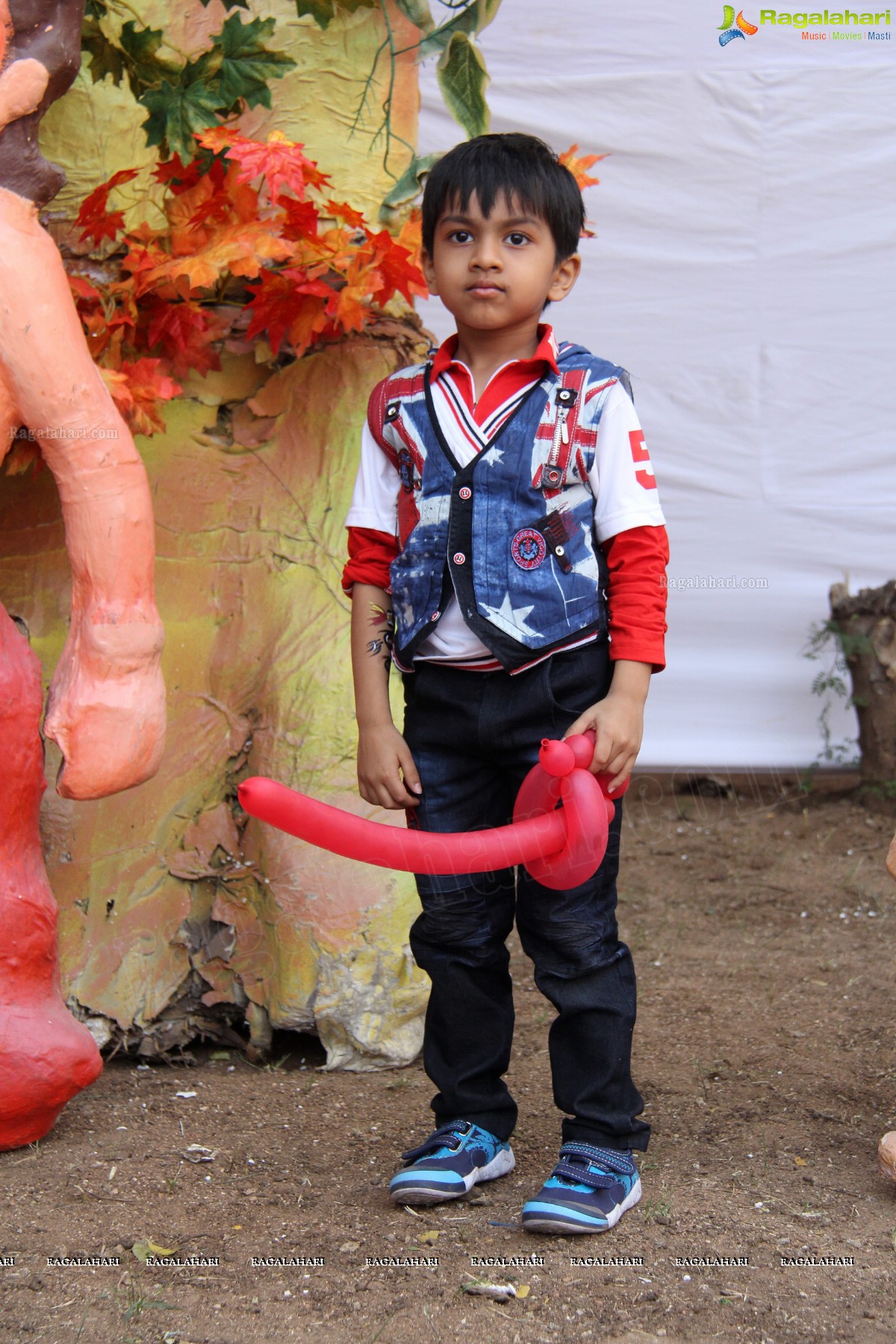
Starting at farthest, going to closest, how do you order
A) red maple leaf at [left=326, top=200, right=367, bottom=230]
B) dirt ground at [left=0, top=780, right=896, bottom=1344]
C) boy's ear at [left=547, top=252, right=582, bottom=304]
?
red maple leaf at [left=326, top=200, right=367, bottom=230]
boy's ear at [left=547, top=252, right=582, bottom=304]
dirt ground at [left=0, top=780, right=896, bottom=1344]

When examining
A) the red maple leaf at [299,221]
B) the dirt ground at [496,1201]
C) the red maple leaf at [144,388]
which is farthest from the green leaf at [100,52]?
the dirt ground at [496,1201]

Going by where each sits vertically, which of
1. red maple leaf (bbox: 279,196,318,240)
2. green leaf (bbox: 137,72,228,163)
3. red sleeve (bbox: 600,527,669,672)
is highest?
green leaf (bbox: 137,72,228,163)

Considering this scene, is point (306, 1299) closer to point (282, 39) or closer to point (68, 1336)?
point (68, 1336)

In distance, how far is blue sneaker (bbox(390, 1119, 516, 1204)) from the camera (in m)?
1.67

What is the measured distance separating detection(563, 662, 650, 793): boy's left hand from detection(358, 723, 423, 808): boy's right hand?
220 millimetres

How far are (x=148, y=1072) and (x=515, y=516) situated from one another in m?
1.15

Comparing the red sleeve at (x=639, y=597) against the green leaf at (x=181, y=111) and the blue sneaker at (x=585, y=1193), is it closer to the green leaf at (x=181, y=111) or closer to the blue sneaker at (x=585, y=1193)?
the blue sneaker at (x=585, y=1193)

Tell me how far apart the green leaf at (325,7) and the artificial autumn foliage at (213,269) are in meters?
0.29

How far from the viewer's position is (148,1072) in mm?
2205

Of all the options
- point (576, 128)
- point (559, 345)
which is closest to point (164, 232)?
point (559, 345)

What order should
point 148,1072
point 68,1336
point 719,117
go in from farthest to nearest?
point 719,117 → point 148,1072 → point 68,1336

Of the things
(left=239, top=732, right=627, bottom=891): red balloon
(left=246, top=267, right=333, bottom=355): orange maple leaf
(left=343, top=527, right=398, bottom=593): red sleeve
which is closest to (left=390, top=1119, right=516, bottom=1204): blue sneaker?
(left=239, top=732, right=627, bottom=891): red balloon

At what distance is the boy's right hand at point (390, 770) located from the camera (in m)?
1.71

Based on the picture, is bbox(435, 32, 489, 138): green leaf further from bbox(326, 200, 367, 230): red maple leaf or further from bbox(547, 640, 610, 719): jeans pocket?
bbox(547, 640, 610, 719): jeans pocket
